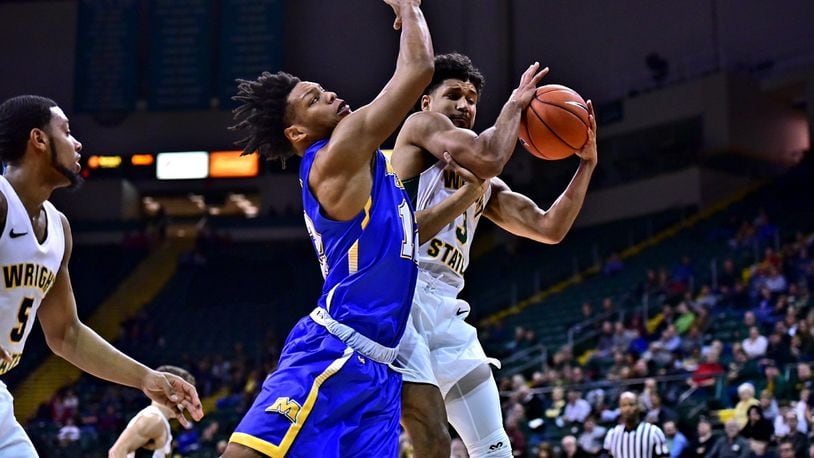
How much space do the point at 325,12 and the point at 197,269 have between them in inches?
256

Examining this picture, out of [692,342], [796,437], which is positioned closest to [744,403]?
[796,437]

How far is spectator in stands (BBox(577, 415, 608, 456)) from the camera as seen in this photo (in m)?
10.7

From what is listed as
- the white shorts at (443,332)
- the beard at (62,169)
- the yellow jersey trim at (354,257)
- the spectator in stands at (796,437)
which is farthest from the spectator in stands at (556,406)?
the beard at (62,169)

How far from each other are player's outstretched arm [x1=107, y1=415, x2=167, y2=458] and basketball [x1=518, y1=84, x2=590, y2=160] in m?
3.37

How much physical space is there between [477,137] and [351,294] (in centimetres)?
89

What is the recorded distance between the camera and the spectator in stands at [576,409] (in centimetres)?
1145

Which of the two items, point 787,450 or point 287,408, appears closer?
point 287,408

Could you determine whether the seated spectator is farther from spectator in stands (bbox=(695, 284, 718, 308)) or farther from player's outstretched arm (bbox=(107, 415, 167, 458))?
player's outstretched arm (bbox=(107, 415, 167, 458))

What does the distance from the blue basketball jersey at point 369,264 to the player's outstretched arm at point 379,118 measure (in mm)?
147

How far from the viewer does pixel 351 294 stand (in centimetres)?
331

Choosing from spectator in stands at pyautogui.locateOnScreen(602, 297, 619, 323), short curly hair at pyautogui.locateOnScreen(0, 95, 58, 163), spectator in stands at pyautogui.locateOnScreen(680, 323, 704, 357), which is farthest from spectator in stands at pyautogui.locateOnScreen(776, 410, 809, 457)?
short curly hair at pyautogui.locateOnScreen(0, 95, 58, 163)

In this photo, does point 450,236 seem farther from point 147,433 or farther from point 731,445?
point 731,445

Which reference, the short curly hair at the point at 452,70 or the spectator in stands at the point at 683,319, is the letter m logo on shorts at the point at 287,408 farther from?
the spectator in stands at the point at 683,319

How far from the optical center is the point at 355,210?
331 cm
